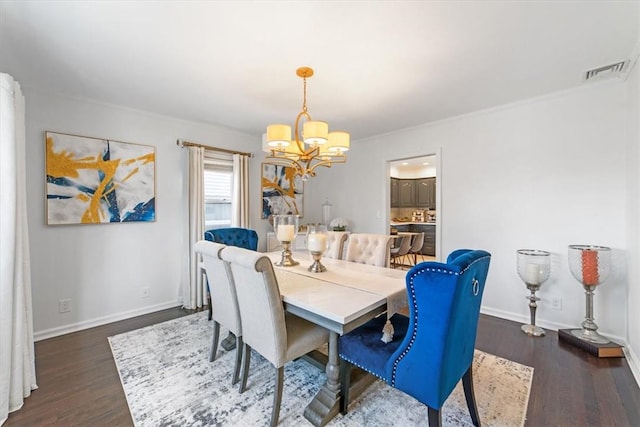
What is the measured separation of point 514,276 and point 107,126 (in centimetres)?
502

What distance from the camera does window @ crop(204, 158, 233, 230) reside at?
13.1 feet

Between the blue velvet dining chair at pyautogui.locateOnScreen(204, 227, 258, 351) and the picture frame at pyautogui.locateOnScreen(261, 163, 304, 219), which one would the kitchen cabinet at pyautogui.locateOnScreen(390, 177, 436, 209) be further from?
the blue velvet dining chair at pyautogui.locateOnScreen(204, 227, 258, 351)

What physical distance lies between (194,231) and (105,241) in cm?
94

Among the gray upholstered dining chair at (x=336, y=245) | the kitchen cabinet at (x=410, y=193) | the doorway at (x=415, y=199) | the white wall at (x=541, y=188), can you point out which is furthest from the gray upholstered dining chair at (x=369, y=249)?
the kitchen cabinet at (x=410, y=193)

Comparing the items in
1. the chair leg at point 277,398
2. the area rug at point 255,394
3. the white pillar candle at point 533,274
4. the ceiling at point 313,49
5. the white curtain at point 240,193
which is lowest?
the area rug at point 255,394

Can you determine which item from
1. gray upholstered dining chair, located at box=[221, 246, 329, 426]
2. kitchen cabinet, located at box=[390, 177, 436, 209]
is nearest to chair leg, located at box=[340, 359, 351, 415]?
gray upholstered dining chair, located at box=[221, 246, 329, 426]

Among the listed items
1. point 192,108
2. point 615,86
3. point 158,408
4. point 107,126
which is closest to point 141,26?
point 192,108

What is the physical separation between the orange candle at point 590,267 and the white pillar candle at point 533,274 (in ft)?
1.13

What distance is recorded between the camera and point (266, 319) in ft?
5.44

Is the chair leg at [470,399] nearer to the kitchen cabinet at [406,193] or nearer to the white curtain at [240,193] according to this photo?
the white curtain at [240,193]

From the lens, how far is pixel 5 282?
1764 mm

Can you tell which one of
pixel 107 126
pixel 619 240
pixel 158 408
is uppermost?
pixel 107 126

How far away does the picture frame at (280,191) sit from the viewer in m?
4.69

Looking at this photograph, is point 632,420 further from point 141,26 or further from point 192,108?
point 192,108
